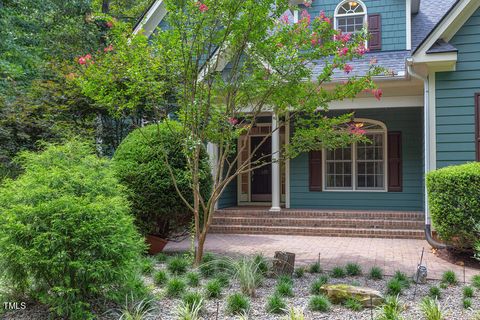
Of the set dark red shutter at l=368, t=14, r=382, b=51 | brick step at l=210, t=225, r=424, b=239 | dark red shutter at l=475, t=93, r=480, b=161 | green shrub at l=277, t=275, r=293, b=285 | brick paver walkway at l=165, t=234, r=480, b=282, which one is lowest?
brick paver walkway at l=165, t=234, r=480, b=282

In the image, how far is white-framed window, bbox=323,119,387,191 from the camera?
35.1 feet

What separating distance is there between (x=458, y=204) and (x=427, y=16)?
742cm

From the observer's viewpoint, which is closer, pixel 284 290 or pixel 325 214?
pixel 284 290

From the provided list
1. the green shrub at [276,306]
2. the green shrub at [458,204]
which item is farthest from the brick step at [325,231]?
the green shrub at [276,306]

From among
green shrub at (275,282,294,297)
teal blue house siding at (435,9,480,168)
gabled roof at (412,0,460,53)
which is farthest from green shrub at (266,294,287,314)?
gabled roof at (412,0,460,53)

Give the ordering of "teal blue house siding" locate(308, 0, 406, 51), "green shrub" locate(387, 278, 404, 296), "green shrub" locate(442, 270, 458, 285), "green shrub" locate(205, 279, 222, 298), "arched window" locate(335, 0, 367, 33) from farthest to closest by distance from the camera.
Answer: "arched window" locate(335, 0, 367, 33), "teal blue house siding" locate(308, 0, 406, 51), "green shrub" locate(442, 270, 458, 285), "green shrub" locate(387, 278, 404, 296), "green shrub" locate(205, 279, 222, 298)

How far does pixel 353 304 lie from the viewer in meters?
4.04

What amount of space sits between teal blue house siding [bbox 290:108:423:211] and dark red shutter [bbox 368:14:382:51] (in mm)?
1538

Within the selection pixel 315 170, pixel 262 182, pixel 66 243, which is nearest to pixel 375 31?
pixel 315 170

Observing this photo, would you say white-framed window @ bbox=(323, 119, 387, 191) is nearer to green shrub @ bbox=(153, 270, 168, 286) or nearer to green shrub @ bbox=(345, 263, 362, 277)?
green shrub @ bbox=(345, 263, 362, 277)

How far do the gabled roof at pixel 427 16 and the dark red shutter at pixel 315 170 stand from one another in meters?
3.50

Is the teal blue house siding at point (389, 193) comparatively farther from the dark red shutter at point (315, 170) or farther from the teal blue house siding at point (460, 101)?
the teal blue house siding at point (460, 101)

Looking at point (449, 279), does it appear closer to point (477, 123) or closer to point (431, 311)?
point (431, 311)

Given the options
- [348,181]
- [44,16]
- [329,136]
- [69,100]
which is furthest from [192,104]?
[44,16]
